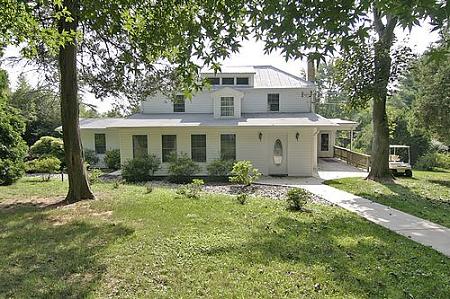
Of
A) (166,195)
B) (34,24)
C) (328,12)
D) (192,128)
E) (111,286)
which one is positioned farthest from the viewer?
(192,128)

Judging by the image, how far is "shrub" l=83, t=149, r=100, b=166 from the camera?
68.5 ft

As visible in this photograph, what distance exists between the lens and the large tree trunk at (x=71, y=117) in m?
9.45

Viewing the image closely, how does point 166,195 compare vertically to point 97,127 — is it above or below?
below

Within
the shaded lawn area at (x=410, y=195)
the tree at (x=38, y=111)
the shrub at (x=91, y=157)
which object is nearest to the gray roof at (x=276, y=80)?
the shaded lawn area at (x=410, y=195)

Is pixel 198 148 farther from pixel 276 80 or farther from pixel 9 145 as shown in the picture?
pixel 9 145

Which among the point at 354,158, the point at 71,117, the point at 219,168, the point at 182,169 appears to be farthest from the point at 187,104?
the point at 354,158

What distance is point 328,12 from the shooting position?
3729mm

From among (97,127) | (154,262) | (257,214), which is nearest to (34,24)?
(154,262)

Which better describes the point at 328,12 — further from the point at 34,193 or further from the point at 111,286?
the point at 34,193

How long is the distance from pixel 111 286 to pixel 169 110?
16181 mm

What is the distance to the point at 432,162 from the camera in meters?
24.8

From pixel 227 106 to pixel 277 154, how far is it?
402 centimetres

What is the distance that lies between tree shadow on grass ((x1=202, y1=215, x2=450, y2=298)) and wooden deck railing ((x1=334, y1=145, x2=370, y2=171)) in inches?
536

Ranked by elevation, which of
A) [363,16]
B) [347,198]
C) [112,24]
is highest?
[112,24]
